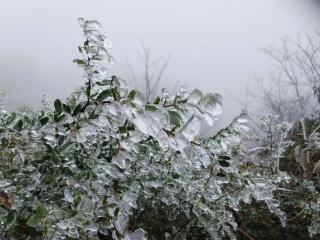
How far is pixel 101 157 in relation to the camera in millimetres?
1418

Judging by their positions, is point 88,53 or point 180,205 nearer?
point 88,53

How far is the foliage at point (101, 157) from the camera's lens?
105 cm

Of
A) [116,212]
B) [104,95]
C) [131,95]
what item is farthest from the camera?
[116,212]

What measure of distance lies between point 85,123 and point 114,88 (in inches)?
7.3

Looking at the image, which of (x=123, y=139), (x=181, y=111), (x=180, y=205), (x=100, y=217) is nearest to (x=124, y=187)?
(x=100, y=217)

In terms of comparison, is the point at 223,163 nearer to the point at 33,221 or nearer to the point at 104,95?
the point at 104,95

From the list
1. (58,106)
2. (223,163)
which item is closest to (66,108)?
(58,106)

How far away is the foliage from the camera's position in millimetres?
1054

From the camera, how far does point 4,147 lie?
1589 mm

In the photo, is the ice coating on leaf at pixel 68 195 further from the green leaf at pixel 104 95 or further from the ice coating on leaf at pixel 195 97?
the ice coating on leaf at pixel 195 97

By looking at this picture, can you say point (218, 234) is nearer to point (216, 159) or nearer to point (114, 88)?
point (216, 159)

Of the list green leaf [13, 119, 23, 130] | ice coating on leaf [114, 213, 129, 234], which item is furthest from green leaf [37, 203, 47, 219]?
green leaf [13, 119, 23, 130]

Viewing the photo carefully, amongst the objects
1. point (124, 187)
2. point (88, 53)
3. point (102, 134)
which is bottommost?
point (124, 187)

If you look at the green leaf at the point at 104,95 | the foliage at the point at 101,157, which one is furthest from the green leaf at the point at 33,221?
the green leaf at the point at 104,95
